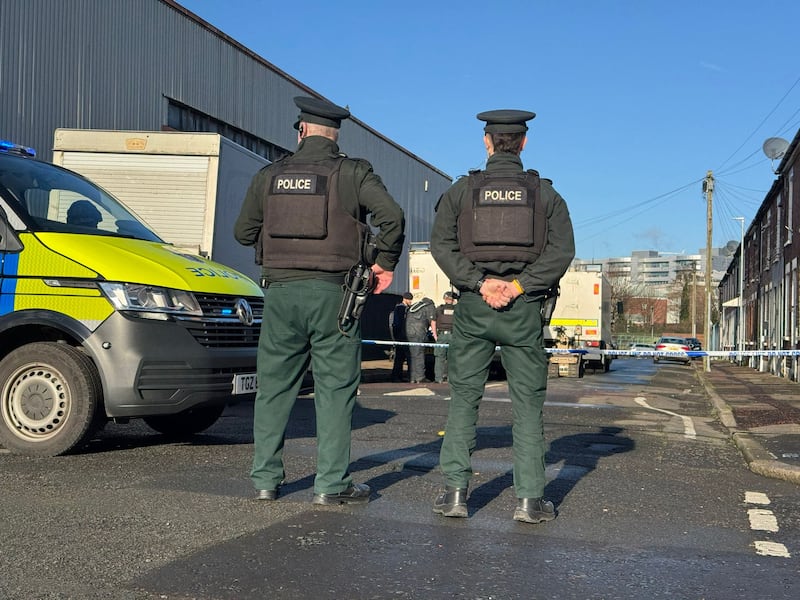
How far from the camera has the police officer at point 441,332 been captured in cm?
1769

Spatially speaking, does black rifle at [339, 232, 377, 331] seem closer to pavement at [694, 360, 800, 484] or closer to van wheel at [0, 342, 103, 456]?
van wheel at [0, 342, 103, 456]

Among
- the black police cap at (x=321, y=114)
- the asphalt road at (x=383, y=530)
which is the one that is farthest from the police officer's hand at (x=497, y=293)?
the black police cap at (x=321, y=114)

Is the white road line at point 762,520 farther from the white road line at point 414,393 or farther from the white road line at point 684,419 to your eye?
the white road line at point 414,393

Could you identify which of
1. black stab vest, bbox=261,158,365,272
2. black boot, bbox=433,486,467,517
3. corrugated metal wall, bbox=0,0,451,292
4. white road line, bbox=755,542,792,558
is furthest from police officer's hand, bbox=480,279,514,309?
corrugated metal wall, bbox=0,0,451,292

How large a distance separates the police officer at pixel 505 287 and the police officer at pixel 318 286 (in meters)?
0.41

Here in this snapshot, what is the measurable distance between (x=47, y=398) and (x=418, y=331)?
1256cm

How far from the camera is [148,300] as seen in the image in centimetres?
614

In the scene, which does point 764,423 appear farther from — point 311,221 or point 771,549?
point 311,221

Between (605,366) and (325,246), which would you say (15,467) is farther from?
(605,366)

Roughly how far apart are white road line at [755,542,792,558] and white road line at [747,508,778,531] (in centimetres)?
38

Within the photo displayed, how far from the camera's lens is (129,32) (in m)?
20.6

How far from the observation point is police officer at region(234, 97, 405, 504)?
486 cm

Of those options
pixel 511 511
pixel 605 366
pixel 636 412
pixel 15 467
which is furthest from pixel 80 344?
pixel 605 366

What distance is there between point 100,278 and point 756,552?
4165 mm
